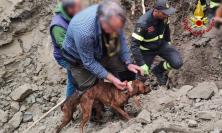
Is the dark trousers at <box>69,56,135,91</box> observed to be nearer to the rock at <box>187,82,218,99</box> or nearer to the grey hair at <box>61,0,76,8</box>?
the grey hair at <box>61,0,76,8</box>

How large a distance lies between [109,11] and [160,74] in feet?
12.5

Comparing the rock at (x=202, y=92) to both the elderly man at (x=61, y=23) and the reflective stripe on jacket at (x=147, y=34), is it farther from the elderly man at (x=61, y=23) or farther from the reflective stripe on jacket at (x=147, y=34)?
the elderly man at (x=61, y=23)

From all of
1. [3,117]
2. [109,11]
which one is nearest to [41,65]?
[3,117]

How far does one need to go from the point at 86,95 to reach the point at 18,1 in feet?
11.0

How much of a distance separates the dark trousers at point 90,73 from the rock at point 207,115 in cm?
116

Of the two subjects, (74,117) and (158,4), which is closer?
(158,4)

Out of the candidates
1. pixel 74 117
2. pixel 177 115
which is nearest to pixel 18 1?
pixel 74 117

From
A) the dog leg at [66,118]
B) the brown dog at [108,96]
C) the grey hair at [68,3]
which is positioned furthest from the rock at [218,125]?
the grey hair at [68,3]

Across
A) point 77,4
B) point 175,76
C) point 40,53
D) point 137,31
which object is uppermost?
point 77,4

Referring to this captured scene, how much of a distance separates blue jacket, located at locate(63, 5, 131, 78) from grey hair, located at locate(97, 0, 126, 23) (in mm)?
539

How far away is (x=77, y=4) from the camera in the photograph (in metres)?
4.84

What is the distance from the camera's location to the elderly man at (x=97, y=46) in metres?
4.08

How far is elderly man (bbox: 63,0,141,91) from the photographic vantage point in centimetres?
408

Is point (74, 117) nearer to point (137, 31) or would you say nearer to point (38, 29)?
point (137, 31)
